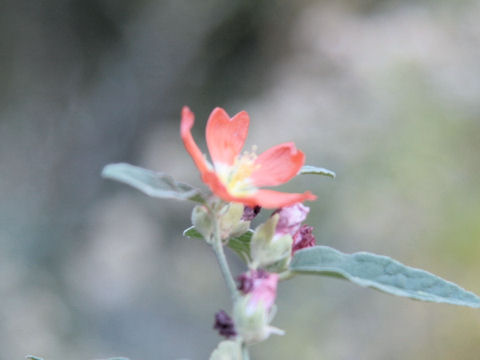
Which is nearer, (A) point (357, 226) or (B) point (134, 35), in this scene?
(A) point (357, 226)

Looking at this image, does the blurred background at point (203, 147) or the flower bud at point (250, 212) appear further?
the blurred background at point (203, 147)

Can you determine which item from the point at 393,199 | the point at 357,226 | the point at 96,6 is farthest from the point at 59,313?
Answer: the point at 96,6

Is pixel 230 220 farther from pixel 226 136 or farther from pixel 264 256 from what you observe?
pixel 226 136

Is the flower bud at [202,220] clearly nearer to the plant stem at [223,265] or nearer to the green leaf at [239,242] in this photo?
the plant stem at [223,265]

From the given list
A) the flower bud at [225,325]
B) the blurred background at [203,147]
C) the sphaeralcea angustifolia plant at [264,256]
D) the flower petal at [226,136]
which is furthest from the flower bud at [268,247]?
the blurred background at [203,147]

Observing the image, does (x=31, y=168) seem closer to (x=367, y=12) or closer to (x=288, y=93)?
(x=288, y=93)

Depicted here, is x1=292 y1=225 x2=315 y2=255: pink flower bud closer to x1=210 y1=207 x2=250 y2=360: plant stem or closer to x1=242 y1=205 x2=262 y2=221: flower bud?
x1=242 y1=205 x2=262 y2=221: flower bud

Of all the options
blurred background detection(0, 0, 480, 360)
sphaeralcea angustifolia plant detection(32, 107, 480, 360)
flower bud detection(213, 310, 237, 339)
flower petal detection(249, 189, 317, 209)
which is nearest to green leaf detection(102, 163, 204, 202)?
sphaeralcea angustifolia plant detection(32, 107, 480, 360)
